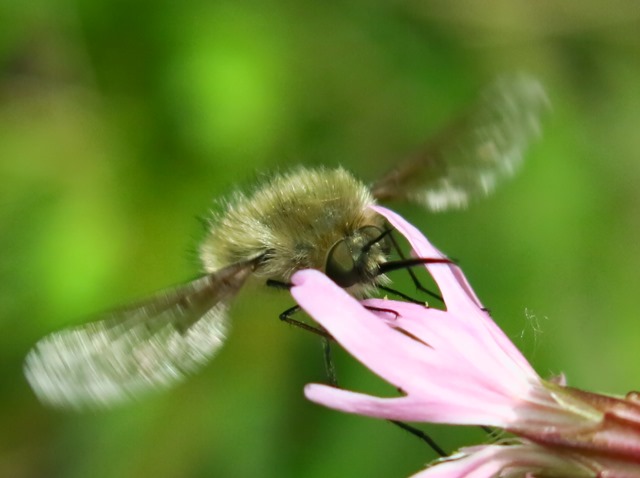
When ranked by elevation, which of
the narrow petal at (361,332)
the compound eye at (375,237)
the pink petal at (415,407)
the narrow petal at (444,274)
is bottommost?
the pink petal at (415,407)

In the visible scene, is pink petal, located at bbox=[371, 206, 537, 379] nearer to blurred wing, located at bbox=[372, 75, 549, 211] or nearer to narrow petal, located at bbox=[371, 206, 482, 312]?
narrow petal, located at bbox=[371, 206, 482, 312]

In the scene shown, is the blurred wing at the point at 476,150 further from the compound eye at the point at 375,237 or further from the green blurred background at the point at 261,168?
the green blurred background at the point at 261,168

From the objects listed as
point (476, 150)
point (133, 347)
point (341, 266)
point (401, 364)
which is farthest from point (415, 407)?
point (476, 150)

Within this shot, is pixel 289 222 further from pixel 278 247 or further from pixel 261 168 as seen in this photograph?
pixel 261 168

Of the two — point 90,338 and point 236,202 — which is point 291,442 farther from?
point 90,338

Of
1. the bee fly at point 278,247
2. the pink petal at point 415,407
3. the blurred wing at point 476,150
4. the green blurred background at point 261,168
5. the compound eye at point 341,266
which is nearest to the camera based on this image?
the pink petal at point 415,407

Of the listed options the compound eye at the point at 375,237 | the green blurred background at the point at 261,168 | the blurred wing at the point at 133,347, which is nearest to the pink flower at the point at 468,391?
the compound eye at the point at 375,237

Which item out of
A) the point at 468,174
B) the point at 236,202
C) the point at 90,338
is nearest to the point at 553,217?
the point at 468,174
